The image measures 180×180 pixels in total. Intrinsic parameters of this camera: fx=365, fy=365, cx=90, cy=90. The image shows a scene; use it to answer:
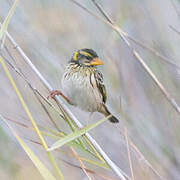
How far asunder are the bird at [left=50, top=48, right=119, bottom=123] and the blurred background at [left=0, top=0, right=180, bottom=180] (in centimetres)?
17

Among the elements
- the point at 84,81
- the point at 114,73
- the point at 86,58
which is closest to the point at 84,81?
the point at 84,81

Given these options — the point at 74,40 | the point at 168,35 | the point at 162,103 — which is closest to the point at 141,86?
the point at 162,103

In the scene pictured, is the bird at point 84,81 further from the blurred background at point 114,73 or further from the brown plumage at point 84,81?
the blurred background at point 114,73

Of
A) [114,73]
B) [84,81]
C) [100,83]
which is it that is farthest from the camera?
[114,73]

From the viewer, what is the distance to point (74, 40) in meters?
3.28

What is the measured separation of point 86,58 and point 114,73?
45 centimetres

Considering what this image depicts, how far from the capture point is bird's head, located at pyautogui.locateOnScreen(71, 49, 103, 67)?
263 cm

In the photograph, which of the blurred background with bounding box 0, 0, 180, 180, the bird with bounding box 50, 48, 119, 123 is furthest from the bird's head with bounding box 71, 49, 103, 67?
the blurred background with bounding box 0, 0, 180, 180

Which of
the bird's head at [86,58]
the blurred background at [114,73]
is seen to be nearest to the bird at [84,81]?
the bird's head at [86,58]

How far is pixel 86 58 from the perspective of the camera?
269 cm

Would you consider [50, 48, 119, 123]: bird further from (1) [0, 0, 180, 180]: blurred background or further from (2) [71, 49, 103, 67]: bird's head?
(1) [0, 0, 180, 180]: blurred background

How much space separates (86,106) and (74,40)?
76cm

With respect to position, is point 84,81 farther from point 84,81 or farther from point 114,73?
point 114,73

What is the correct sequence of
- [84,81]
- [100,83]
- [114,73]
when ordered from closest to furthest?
[84,81] < [100,83] < [114,73]
